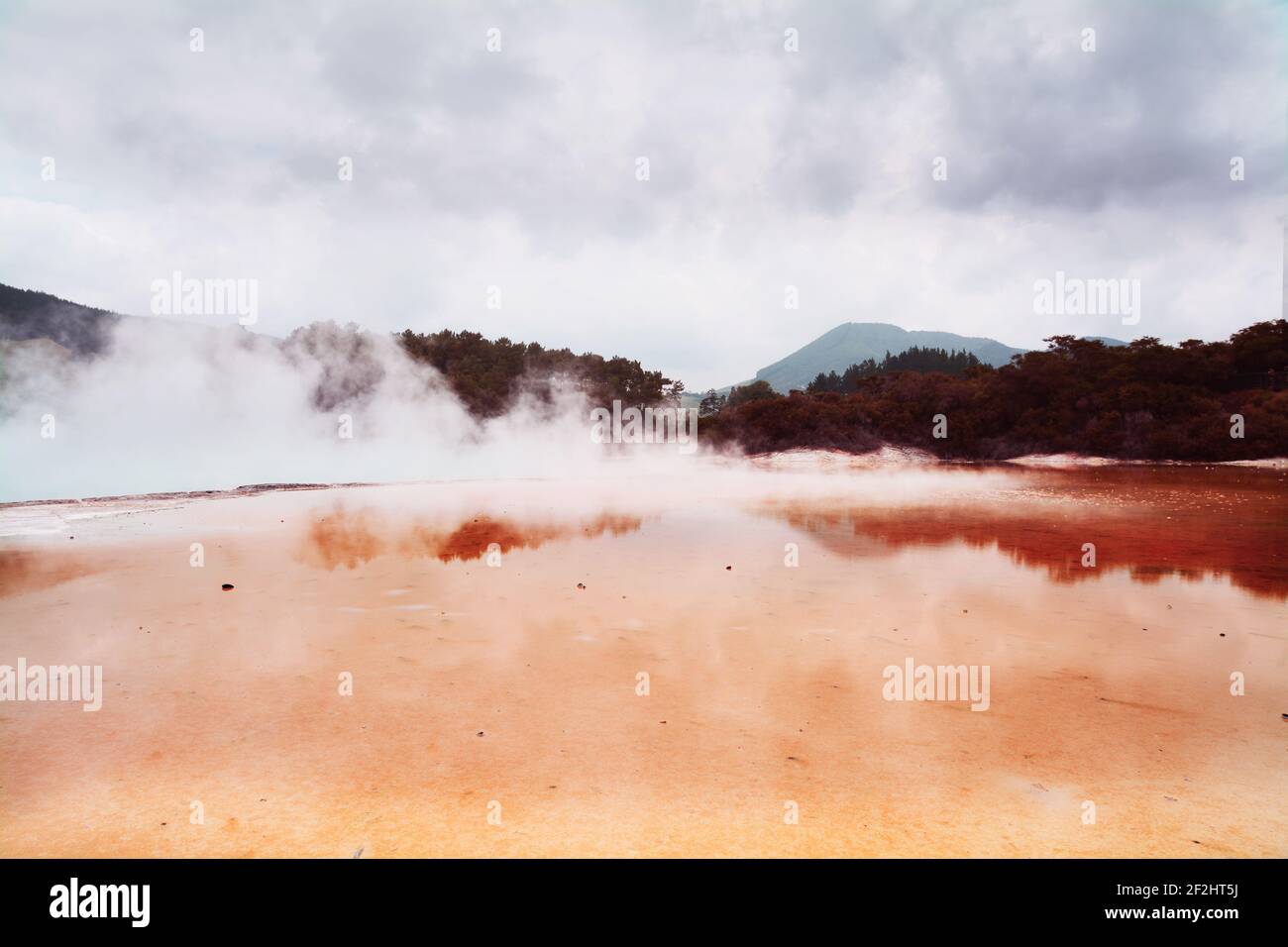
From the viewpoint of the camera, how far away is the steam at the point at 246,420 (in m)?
21.1

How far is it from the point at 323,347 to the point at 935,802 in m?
40.0

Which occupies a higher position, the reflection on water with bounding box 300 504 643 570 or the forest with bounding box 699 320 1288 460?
the forest with bounding box 699 320 1288 460

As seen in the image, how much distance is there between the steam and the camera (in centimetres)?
2108

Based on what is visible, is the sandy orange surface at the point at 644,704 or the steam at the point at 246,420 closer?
the sandy orange surface at the point at 644,704

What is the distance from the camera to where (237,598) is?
18.5 ft

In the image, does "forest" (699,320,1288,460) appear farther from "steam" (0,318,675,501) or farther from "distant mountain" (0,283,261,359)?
"distant mountain" (0,283,261,359)

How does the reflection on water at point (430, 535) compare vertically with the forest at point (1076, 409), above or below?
below

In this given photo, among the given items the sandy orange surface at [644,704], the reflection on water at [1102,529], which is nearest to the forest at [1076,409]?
the reflection on water at [1102,529]

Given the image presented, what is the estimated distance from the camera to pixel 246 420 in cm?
2866

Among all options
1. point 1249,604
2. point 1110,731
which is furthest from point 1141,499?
point 1110,731

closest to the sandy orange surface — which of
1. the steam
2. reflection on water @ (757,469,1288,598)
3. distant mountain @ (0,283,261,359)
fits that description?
reflection on water @ (757,469,1288,598)

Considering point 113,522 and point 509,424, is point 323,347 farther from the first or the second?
point 113,522

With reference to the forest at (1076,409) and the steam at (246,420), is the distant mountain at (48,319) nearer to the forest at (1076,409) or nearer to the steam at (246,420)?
the steam at (246,420)

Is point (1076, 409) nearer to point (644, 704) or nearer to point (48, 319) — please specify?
point (644, 704)
